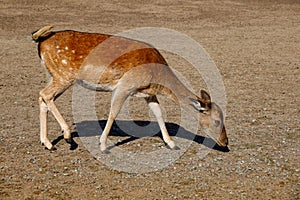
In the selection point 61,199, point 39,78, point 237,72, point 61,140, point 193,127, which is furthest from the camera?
point 237,72

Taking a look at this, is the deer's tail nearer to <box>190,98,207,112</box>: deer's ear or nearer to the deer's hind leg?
the deer's hind leg

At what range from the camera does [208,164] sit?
752cm

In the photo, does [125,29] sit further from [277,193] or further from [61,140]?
[277,193]

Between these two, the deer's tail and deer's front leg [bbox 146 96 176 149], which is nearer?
the deer's tail

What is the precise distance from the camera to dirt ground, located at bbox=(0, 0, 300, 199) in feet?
22.0

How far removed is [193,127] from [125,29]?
11.5 m

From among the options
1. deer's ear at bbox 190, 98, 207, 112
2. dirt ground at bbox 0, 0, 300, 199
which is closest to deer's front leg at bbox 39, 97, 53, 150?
dirt ground at bbox 0, 0, 300, 199

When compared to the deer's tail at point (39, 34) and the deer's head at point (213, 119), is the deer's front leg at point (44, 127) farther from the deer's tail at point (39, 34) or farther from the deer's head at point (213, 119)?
the deer's head at point (213, 119)

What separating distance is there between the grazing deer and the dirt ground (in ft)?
1.76

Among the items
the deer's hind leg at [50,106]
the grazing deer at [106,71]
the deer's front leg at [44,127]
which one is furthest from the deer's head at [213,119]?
the deer's front leg at [44,127]

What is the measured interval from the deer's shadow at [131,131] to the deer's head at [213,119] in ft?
1.32

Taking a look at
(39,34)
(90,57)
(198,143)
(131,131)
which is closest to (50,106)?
(90,57)

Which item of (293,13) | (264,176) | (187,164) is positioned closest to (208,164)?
(187,164)

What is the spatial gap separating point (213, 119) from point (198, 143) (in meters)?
0.80
